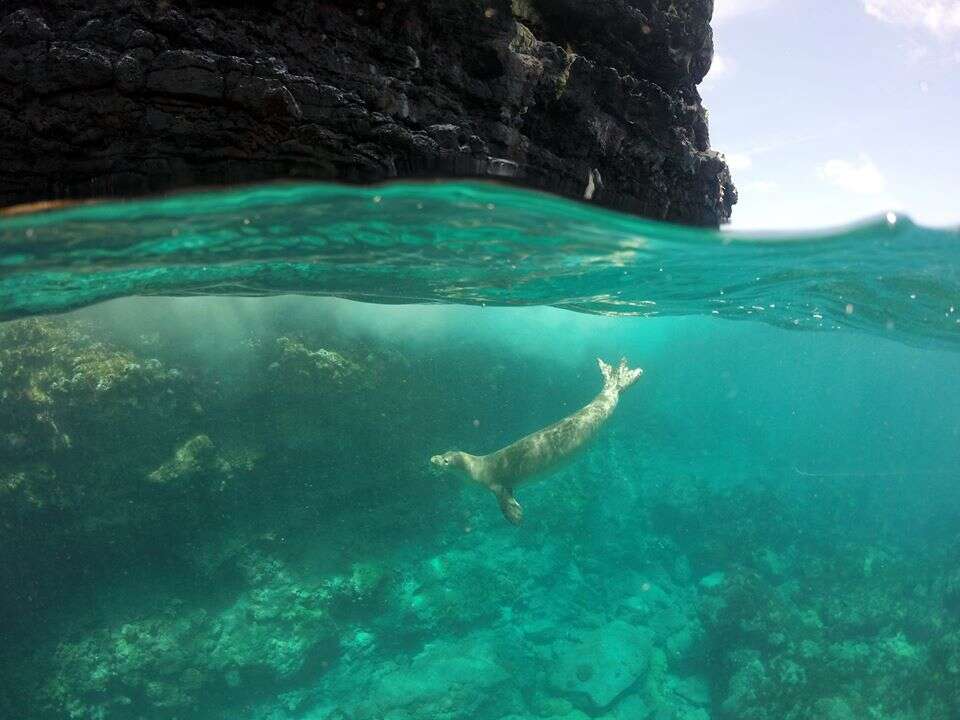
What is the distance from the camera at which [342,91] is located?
507 cm

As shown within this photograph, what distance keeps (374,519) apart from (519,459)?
5312 mm

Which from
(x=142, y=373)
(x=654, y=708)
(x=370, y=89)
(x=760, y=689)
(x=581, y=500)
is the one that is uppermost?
(x=370, y=89)

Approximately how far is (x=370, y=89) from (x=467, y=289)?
1154 centimetres

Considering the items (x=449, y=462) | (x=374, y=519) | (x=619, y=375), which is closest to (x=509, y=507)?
(x=449, y=462)

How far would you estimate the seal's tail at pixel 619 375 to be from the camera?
58.5ft

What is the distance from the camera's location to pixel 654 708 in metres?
14.3

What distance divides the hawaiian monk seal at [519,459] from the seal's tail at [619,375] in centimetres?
241

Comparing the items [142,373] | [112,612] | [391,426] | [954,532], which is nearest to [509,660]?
[391,426]

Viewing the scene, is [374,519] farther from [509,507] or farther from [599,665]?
[599,665]

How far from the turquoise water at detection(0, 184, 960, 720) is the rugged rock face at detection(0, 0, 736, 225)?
202 centimetres

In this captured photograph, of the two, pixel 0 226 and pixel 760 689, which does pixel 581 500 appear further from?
pixel 0 226

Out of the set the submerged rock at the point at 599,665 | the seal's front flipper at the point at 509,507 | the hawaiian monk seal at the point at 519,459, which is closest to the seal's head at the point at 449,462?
the hawaiian monk seal at the point at 519,459

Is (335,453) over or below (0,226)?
below

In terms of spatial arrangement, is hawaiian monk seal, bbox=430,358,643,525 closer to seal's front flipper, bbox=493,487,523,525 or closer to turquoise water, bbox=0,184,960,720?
seal's front flipper, bbox=493,487,523,525
